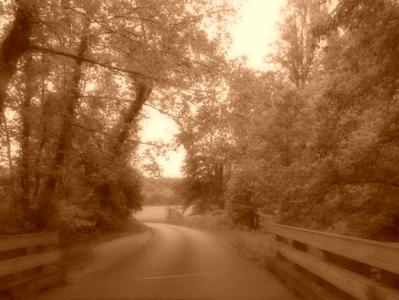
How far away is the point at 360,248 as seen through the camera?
5.32 meters

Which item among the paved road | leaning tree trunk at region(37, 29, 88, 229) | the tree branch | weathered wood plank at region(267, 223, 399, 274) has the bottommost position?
the paved road

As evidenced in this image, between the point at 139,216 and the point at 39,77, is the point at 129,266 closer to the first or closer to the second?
the point at 39,77

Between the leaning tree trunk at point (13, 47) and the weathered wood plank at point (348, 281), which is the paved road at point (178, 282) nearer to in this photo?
the weathered wood plank at point (348, 281)

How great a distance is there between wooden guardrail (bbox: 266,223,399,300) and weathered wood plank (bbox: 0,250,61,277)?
191 inches

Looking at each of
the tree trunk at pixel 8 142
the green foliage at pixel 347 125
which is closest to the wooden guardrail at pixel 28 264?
the tree trunk at pixel 8 142

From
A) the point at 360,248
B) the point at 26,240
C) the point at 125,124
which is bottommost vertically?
the point at 360,248

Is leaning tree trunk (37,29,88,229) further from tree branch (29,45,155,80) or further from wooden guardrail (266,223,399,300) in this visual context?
wooden guardrail (266,223,399,300)

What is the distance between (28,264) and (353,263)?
5.64 metres

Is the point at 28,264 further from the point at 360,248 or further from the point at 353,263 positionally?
the point at 360,248

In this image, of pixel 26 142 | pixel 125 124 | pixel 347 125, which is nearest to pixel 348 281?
pixel 347 125

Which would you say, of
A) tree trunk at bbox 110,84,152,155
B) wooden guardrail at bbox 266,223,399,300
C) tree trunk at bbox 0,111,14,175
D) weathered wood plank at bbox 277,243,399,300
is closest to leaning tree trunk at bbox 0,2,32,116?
tree trunk at bbox 0,111,14,175

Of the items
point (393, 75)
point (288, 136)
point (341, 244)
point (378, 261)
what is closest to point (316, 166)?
point (393, 75)

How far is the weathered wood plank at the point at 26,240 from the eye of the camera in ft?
25.8

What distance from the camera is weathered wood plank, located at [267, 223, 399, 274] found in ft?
14.9
